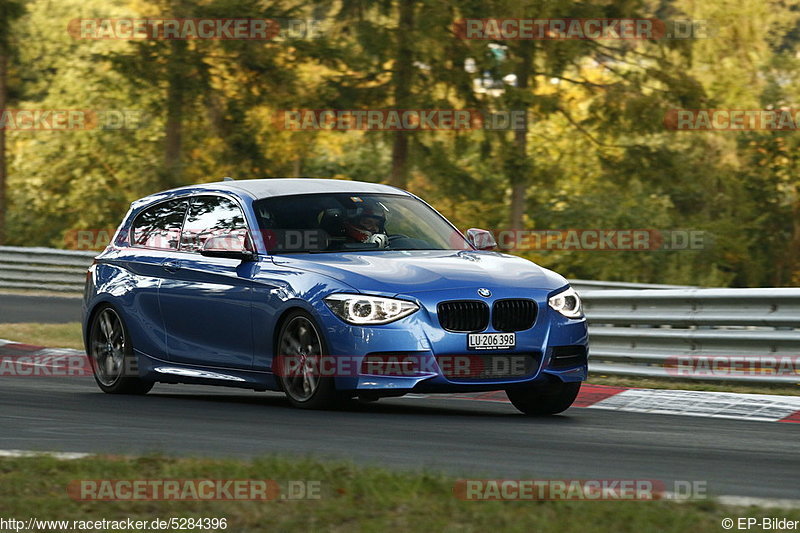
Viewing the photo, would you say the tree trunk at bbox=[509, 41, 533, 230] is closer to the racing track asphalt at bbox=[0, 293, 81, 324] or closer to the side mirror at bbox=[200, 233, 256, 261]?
the racing track asphalt at bbox=[0, 293, 81, 324]

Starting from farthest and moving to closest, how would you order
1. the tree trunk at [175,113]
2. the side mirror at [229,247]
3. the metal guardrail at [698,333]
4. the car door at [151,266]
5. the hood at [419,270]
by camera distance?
the tree trunk at [175,113] < the metal guardrail at [698,333] < the car door at [151,266] < the side mirror at [229,247] < the hood at [419,270]

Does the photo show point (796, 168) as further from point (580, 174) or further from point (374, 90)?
point (374, 90)

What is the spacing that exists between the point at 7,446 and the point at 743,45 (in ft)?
157

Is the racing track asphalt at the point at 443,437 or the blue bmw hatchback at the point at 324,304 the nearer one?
the racing track asphalt at the point at 443,437

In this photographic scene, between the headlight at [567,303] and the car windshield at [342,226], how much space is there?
1162 mm

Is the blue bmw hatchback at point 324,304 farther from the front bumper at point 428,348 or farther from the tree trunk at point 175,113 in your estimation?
the tree trunk at point 175,113

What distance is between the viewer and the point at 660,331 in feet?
44.2

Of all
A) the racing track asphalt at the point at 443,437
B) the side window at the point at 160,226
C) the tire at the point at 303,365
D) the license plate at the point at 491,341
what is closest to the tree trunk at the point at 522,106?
the side window at the point at 160,226

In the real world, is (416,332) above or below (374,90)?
below

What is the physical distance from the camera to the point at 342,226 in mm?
10805

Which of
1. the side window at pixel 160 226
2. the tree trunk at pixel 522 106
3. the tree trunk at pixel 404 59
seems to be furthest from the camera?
the tree trunk at pixel 522 106

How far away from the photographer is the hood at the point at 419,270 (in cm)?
978

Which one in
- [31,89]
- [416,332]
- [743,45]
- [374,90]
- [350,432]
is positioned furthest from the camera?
[31,89]

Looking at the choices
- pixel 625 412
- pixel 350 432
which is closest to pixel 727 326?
pixel 625 412
